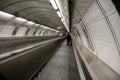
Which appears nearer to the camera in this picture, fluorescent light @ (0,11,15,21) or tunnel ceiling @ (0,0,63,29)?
tunnel ceiling @ (0,0,63,29)

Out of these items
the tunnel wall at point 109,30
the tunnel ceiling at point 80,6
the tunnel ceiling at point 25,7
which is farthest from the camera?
the tunnel ceiling at point 25,7

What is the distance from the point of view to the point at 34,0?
7949 mm

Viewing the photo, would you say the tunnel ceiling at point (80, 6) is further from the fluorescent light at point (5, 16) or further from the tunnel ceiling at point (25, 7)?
the fluorescent light at point (5, 16)

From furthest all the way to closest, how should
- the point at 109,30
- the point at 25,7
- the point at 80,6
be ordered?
the point at 25,7, the point at 80,6, the point at 109,30

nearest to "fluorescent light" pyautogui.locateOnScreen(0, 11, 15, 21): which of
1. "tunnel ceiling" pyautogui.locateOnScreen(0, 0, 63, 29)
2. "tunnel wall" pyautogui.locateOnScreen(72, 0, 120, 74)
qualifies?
"tunnel ceiling" pyautogui.locateOnScreen(0, 0, 63, 29)

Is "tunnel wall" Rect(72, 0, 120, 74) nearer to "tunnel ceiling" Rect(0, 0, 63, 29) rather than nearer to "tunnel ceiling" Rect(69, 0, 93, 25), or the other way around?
"tunnel ceiling" Rect(69, 0, 93, 25)

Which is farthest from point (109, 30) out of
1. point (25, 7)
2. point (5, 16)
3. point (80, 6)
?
point (5, 16)

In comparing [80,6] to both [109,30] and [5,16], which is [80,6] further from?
[5,16]

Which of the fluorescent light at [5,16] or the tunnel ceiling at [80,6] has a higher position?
the fluorescent light at [5,16]

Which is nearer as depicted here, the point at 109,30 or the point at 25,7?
the point at 109,30

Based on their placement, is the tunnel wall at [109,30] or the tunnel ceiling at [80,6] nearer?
the tunnel wall at [109,30]

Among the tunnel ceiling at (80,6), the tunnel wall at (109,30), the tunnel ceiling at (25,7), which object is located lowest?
the tunnel wall at (109,30)

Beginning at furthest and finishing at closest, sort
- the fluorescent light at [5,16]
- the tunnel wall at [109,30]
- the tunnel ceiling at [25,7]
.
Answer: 1. the fluorescent light at [5,16]
2. the tunnel ceiling at [25,7]
3. the tunnel wall at [109,30]

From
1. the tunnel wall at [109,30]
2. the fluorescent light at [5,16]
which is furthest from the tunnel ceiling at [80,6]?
the fluorescent light at [5,16]
